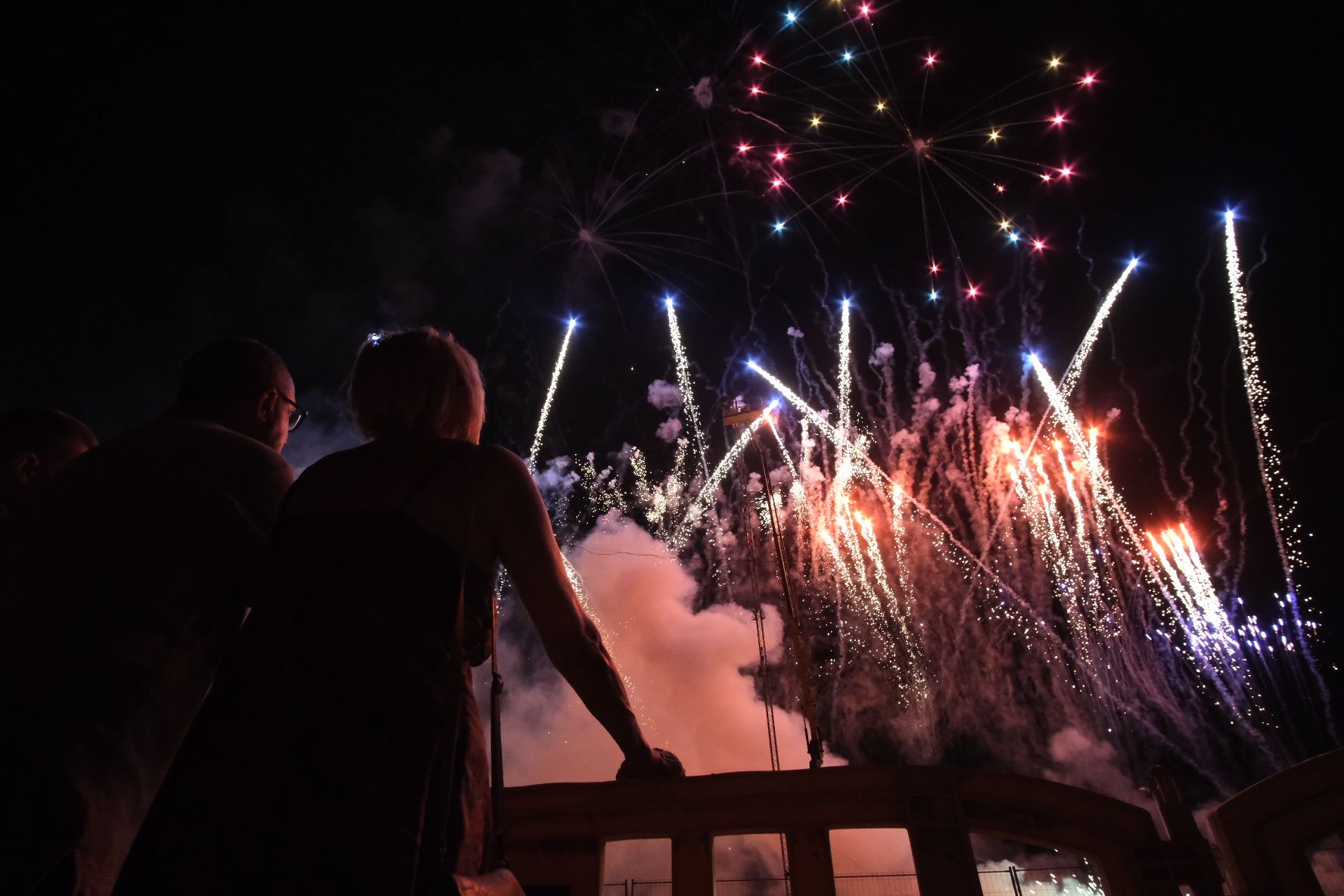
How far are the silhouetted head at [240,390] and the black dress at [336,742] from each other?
2.95 feet

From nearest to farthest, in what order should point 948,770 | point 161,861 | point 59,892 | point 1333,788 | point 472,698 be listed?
point 161,861 < point 59,892 < point 472,698 < point 1333,788 < point 948,770

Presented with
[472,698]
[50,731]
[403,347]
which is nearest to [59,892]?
[50,731]

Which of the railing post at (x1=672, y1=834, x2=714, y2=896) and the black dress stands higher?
the railing post at (x1=672, y1=834, x2=714, y2=896)

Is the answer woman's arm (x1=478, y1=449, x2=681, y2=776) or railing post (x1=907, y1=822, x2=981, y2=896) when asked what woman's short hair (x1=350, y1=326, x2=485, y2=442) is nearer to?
woman's arm (x1=478, y1=449, x2=681, y2=776)

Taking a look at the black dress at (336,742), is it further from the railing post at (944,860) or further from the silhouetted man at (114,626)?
the railing post at (944,860)

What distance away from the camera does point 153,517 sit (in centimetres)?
164

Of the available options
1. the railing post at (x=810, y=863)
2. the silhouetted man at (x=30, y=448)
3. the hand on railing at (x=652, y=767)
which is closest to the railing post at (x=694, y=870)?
the railing post at (x=810, y=863)

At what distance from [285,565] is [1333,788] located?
11.9 meters

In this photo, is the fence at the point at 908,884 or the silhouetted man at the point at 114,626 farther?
the fence at the point at 908,884

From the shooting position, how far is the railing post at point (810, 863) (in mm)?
8891

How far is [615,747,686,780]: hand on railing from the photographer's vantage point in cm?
169

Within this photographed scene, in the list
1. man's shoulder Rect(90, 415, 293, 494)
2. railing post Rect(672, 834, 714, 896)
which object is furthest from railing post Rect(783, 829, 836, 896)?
man's shoulder Rect(90, 415, 293, 494)

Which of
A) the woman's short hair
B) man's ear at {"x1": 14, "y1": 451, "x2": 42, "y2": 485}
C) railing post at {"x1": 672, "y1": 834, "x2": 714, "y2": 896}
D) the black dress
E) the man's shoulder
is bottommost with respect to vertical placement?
the black dress

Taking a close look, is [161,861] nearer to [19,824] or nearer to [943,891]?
[19,824]
